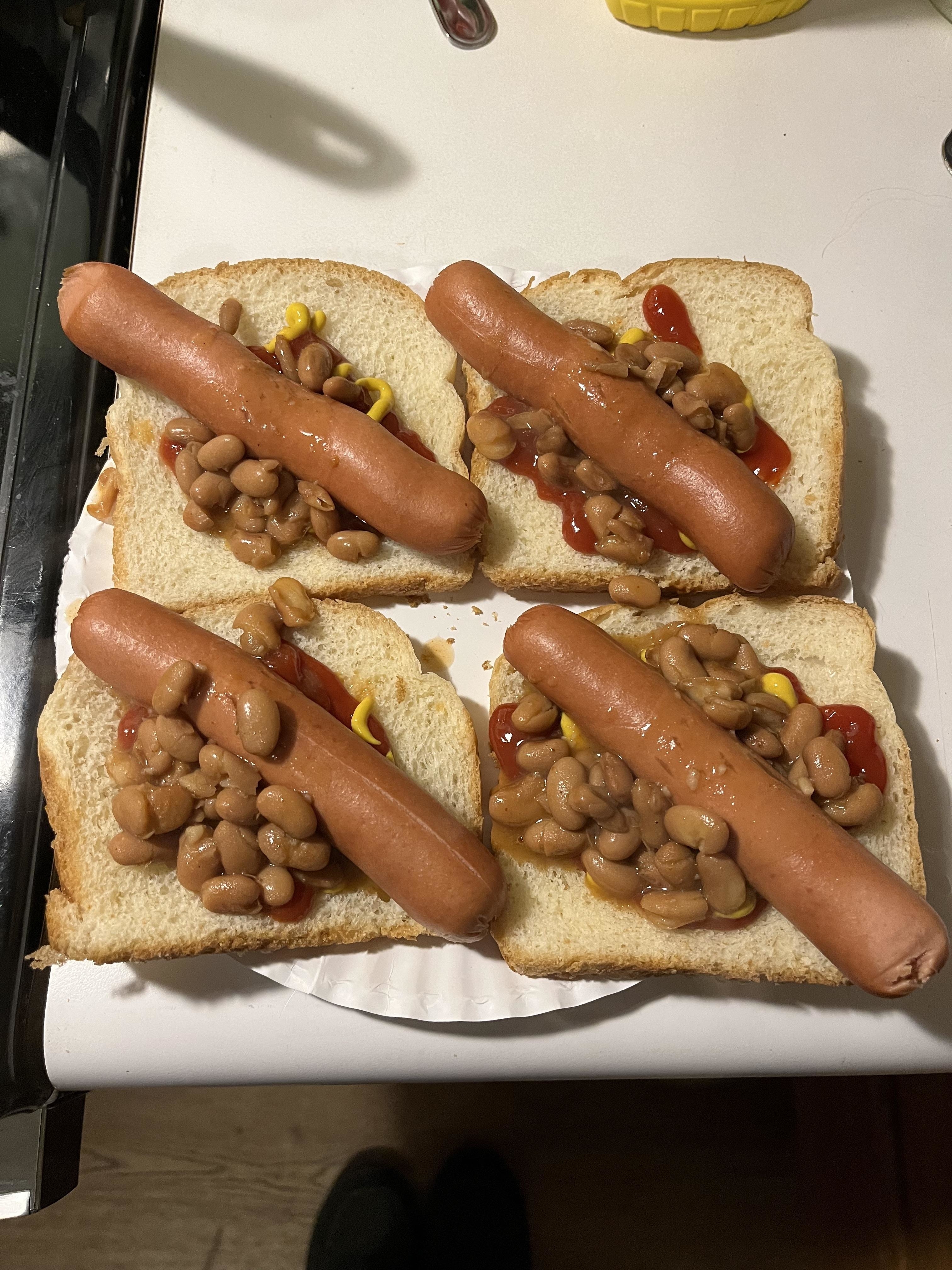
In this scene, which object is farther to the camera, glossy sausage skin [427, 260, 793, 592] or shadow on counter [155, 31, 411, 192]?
shadow on counter [155, 31, 411, 192]

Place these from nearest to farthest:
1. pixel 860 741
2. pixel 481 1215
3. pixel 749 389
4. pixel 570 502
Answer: pixel 860 741
pixel 570 502
pixel 749 389
pixel 481 1215

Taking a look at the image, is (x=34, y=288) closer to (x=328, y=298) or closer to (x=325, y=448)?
(x=328, y=298)

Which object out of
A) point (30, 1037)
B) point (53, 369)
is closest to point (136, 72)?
point (53, 369)

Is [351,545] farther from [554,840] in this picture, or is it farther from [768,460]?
[768,460]

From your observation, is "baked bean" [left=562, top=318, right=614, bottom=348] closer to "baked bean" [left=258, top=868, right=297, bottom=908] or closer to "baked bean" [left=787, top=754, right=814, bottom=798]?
"baked bean" [left=787, top=754, right=814, bottom=798]

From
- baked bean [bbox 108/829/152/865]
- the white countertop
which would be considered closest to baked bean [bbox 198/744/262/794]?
baked bean [bbox 108/829/152/865]

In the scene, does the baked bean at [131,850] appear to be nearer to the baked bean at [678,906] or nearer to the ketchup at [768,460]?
the baked bean at [678,906]

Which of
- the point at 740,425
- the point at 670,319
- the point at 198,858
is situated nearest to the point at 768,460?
the point at 740,425
